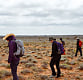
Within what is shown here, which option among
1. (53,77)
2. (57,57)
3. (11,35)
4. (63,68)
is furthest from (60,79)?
(11,35)

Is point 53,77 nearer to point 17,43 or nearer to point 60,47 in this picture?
point 60,47

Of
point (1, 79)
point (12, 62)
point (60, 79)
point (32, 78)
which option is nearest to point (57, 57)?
point (60, 79)

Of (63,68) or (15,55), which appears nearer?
(15,55)

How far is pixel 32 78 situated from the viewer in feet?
24.8

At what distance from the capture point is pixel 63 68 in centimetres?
989

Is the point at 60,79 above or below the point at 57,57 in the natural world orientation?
below

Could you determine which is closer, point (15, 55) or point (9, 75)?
point (15, 55)

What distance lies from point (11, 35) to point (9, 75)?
354cm

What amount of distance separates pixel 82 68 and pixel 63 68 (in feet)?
4.14

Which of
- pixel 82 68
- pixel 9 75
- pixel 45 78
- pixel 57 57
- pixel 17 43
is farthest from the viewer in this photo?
pixel 82 68

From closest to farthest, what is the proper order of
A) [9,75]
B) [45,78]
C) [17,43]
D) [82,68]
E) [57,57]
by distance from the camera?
[17,43]
[57,57]
[45,78]
[9,75]
[82,68]

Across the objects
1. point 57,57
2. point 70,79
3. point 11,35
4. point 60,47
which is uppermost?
point 11,35

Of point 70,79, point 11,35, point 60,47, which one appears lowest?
point 70,79

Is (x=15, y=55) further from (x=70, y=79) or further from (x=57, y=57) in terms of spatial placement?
(x=70, y=79)
